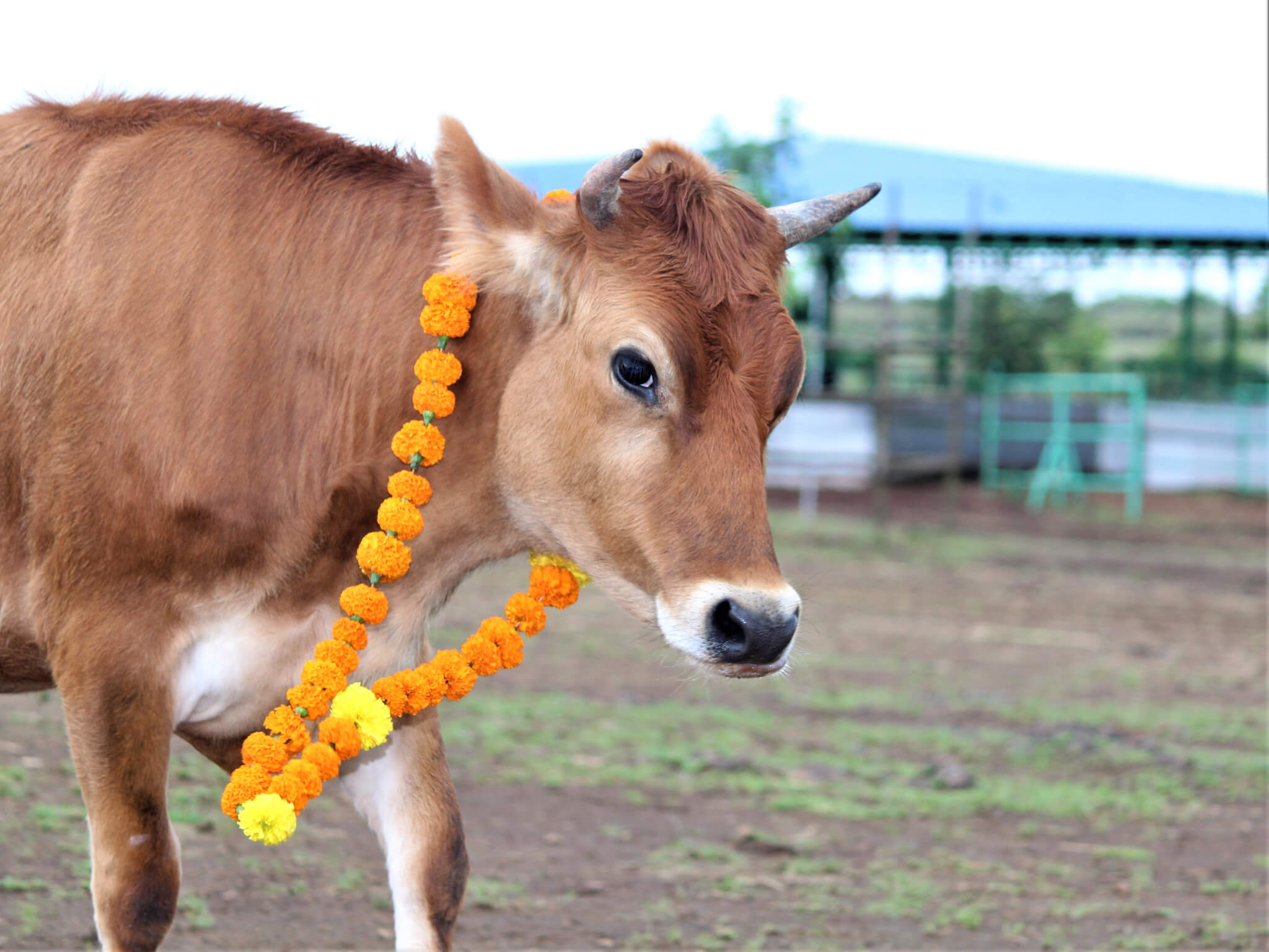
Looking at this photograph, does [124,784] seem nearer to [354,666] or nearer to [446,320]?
[354,666]

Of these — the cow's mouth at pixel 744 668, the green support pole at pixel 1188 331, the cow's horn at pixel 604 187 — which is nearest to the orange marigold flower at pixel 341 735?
the cow's mouth at pixel 744 668

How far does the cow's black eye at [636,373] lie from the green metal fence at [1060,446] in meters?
16.3

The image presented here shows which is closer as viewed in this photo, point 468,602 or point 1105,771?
point 1105,771

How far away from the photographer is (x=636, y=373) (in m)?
2.78

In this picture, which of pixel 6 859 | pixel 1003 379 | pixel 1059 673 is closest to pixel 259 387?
pixel 6 859

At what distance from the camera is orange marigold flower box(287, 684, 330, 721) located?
287cm

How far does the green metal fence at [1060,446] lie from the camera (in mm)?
19062

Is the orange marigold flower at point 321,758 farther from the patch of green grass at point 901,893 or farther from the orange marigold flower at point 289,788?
the patch of green grass at point 901,893

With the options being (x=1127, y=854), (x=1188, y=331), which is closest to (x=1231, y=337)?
(x=1188, y=331)

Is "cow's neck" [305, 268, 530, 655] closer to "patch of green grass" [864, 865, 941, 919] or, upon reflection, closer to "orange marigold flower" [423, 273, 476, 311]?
"orange marigold flower" [423, 273, 476, 311]

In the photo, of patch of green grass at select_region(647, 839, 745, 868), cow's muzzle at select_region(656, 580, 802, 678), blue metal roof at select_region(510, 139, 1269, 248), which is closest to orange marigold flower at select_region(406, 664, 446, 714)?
cow's muzzle at select_region(656, 580, 802, 678)

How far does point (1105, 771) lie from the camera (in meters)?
6.28

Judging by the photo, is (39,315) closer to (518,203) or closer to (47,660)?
(47,660)

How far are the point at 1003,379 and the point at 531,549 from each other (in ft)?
68.2
